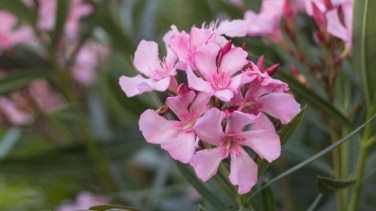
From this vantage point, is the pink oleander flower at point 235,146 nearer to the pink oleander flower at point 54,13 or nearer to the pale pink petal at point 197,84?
the pale pink petal at point 197,84

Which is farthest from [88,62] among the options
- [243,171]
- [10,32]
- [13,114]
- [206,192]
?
[243,171]

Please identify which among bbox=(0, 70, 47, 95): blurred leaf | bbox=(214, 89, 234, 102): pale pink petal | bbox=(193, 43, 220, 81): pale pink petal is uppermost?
bbox=(0, 70, 47, 95): blurred leaf

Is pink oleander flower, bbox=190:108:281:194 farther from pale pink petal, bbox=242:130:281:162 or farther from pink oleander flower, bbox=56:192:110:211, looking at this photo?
pink oleander flower, bbox=56:192:110:211

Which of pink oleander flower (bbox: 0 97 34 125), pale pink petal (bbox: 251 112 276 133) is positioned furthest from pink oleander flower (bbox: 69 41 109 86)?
pale pink petal (bbox: 251 112 276 133)

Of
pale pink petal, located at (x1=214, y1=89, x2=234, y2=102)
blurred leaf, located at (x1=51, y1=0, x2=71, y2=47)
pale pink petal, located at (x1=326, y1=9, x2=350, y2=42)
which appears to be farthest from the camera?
blurred leaf, located at (x1=51, y1=0, x2=71, y2=47)

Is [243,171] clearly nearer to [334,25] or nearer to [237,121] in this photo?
[237,121]

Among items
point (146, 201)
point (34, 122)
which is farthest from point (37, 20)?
point (146, 201)

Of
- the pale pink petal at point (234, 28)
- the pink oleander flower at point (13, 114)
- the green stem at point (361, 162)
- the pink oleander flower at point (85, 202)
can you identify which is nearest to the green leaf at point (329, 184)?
the green stem at point (361, 162)
